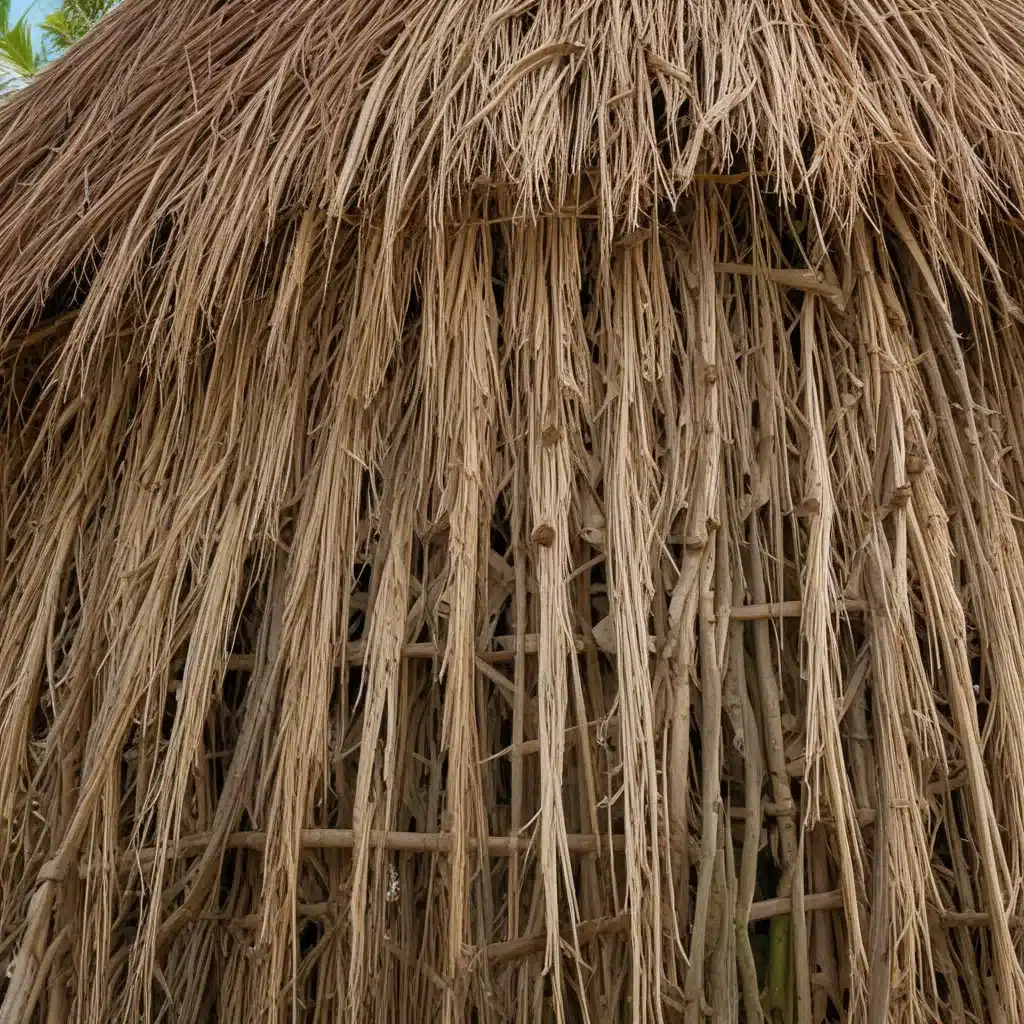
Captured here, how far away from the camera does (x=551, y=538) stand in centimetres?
133

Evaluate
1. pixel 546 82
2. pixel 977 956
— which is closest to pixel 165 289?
pixel 546 82

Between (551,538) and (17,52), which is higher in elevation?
(17,52)

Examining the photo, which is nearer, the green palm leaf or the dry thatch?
the dry thatch

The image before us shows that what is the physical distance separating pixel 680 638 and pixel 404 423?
504mm

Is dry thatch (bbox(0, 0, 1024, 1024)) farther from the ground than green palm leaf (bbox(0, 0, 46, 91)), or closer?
closer

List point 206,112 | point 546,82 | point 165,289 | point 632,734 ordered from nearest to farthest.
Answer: point 632,734, point 546,82, point 165,289, point 206,112

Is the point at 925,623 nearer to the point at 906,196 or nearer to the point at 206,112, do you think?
the point at 906,196

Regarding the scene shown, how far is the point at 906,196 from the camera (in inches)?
56.9

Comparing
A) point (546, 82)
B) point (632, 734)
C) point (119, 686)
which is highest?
point (546, 82)

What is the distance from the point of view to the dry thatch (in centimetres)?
128

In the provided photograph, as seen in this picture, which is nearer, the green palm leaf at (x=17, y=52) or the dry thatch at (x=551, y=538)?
the dry thatch at (x=551, y=538)

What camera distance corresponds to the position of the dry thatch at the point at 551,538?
128cm

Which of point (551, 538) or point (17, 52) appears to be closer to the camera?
point (551, 538)

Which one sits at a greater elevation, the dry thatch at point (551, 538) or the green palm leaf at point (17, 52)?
the green palm leaf at point (17, 52)
